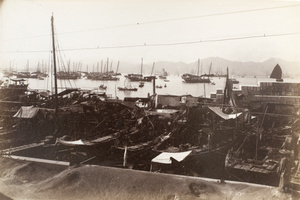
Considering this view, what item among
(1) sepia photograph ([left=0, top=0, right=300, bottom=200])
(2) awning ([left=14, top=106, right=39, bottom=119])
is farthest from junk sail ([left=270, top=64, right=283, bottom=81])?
(2) awning ([left=14, top=106, right=39, bottom=119])

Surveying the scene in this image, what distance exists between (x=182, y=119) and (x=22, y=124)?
11.9 feet

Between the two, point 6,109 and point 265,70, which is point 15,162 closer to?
point 6,109

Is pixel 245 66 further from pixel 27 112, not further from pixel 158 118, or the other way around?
pixel 27 112

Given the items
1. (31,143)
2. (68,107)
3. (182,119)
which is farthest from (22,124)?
(182,119)

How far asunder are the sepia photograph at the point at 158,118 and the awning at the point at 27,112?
22 millimetres

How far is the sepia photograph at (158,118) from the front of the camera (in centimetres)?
395

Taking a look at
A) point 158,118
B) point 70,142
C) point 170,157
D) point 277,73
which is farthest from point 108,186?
point 277,73

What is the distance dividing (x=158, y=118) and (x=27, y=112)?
9.94 ft

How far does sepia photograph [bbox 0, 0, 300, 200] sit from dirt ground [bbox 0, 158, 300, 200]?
16mm

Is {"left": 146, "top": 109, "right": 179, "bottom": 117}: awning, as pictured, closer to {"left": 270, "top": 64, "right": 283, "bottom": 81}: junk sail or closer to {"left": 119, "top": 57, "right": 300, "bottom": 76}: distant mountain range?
{"left": 119, "top": 57, "right": 300, "bottom": 76}: distant mountain range

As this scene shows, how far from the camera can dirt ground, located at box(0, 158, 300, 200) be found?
11.7 ft

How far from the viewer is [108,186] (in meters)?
3.94

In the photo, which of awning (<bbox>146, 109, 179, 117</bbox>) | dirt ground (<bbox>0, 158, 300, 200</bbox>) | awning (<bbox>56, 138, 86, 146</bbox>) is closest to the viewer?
dirt ground (<bbox>0, 158, 300, 200</bbox>)

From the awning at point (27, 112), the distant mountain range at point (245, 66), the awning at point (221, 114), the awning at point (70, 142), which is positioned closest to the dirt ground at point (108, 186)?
the awning at point (70, 142)
